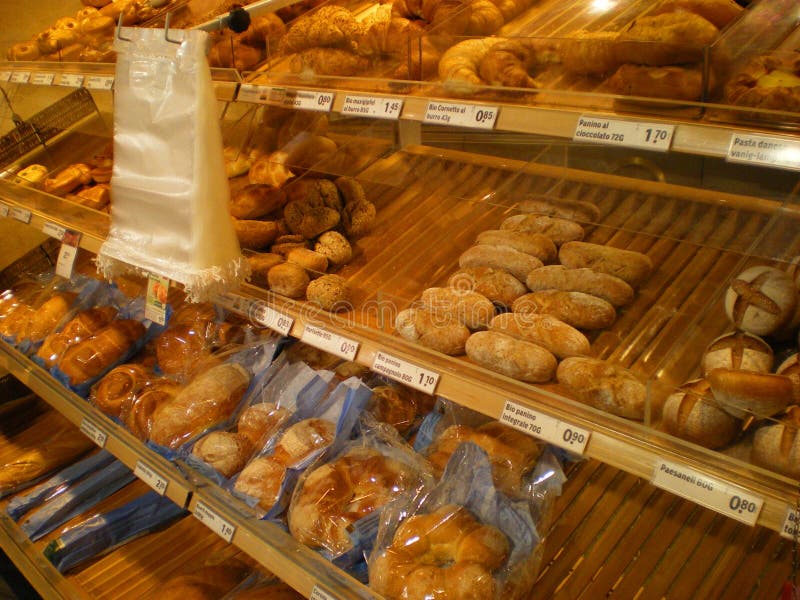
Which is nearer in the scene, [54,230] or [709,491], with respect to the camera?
[709,491]

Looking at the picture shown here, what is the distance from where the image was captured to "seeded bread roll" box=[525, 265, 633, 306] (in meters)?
1.14

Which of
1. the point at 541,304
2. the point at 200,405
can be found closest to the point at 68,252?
the point at 200,405

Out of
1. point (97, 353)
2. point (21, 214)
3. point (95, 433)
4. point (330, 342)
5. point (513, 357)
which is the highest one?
point (513, 357)

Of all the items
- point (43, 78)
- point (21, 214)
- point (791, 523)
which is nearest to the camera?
point (791, 523)

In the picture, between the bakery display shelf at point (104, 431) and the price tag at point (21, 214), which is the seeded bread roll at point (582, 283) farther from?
the price tag at point (21, 214)

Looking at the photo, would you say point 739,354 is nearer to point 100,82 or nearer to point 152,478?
point 152,478

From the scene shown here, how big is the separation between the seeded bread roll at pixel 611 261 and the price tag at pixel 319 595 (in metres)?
0.76

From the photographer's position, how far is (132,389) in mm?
1712

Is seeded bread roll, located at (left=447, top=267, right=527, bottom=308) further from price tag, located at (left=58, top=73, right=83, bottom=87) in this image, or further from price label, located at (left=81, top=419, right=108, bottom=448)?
price tag, located at (left=58, top=73, right=83, bottom=87)

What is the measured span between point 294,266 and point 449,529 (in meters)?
0.65

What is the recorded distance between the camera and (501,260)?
4.24 ft

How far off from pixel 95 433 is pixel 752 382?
155 centimetres

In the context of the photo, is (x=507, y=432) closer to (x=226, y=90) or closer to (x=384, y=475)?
(x=384, y=475)

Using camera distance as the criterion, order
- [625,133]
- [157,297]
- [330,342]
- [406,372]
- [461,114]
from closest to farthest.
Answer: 1. [625,133]
2. [461,114]
3. [406,372]
4. [330,342]
5. [157,297]
